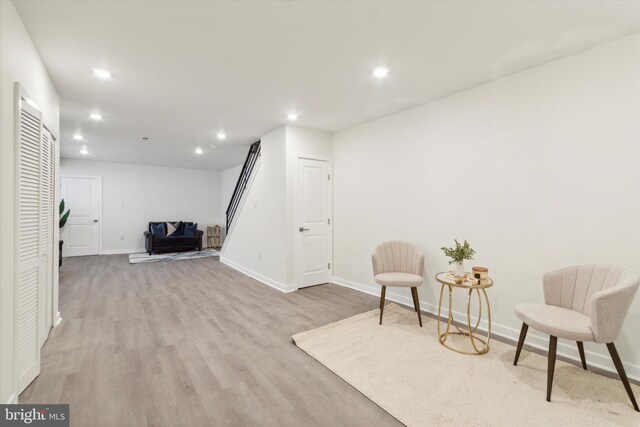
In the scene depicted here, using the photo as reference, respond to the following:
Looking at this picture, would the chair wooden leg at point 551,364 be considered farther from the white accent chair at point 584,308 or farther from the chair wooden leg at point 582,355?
the chair wooden leg at point 582,355

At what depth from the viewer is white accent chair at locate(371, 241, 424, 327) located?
3143mm

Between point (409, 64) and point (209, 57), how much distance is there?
1817mm

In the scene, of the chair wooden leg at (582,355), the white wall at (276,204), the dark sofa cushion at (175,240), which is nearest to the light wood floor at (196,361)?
the white wall at (276,204)

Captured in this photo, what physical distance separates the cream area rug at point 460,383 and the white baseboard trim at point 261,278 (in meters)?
1.59

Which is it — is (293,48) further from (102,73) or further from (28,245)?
(28,245)

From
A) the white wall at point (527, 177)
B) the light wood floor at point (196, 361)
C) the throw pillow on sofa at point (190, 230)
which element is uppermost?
the white wall at point (527, 177)

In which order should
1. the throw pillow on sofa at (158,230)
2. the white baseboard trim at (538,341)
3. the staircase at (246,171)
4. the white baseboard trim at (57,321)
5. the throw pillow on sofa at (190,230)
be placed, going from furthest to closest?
the throw pillow on sofa at (190,230), the throw pillow on sofa at (158,230), the staircase at (246,171), the white baseboard trim at (57,321), the white baseboard trim at (538,341)

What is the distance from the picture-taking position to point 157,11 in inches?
75.6

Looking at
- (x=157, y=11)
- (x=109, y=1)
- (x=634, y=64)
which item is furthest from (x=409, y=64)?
(x=109, y=1)

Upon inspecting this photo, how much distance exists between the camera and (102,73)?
279cm

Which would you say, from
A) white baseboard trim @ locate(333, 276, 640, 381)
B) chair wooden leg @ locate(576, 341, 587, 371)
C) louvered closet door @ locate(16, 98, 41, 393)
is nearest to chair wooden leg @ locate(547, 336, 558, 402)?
chair wooden leg @ locate(576, 341, 587, 371)

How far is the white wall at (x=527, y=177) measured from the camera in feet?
7.38

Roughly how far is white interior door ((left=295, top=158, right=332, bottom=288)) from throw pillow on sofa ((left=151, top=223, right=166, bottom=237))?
5.42 m

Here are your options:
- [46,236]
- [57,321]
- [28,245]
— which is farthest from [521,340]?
[57,321]
